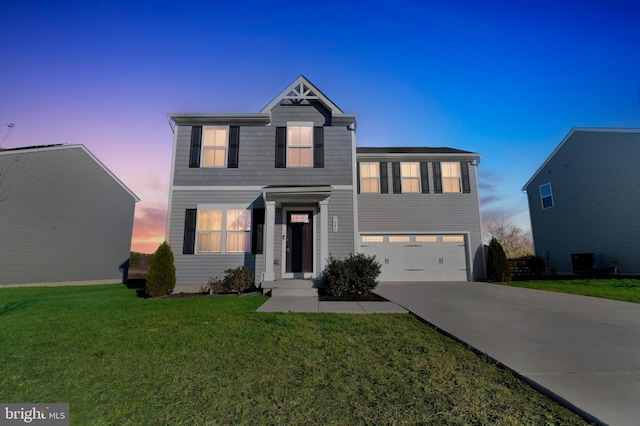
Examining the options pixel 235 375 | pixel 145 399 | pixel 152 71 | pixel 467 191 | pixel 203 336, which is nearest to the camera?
pixel 145 399

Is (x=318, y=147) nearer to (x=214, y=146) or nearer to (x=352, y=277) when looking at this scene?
(x=214, y=146)

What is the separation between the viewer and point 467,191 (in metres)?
12.9

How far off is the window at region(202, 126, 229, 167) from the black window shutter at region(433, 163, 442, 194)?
940 centimetres

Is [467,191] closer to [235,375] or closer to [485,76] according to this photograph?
[485,76]

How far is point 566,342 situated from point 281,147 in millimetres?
8843

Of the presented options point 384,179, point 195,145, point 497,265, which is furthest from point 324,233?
point 497,265

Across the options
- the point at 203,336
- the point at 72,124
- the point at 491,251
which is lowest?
the point at 203,336

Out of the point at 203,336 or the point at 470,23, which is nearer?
the point at 203,336

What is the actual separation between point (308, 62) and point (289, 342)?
1017 centimetres

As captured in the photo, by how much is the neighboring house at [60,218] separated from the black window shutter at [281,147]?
466 inches

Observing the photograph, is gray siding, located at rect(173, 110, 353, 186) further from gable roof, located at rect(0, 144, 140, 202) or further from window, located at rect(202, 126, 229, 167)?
gable roof, located at rect(0, 144, 140, 202)

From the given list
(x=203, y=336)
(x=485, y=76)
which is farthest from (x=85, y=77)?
(x=485, y=76)

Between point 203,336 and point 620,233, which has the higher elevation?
point 620,233

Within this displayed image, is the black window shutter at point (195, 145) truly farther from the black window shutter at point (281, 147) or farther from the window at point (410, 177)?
the window at point (410, 177)
